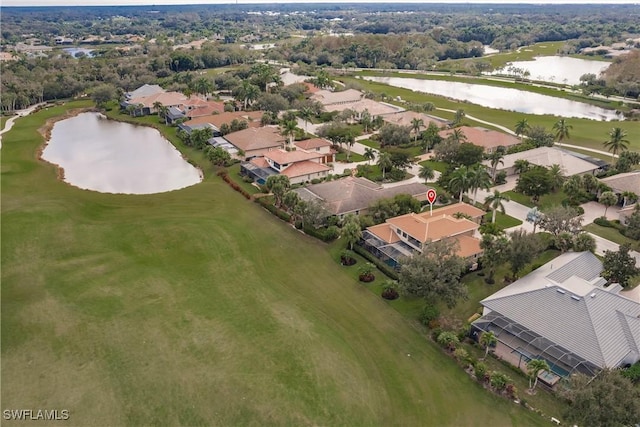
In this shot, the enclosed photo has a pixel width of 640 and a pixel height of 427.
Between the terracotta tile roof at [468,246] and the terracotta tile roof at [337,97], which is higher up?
the terracotta tile roof at [468,246]

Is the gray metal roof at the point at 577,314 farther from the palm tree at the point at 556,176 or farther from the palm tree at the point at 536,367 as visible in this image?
the palm tree at the point at 556,176

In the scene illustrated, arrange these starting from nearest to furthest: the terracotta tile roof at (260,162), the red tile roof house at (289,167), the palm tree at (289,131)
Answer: the red tile roof house at (289,167) < the terracotta tile roof at (260,162) < the palm tree at (289,131)

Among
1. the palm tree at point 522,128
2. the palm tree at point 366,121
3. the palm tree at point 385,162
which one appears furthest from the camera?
the palm tree at point 366,121

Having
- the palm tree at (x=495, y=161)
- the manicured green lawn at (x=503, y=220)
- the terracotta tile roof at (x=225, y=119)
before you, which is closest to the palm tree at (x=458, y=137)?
the palm tree at (x=495, y=161)

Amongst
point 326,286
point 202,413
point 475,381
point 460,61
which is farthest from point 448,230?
point 460,61

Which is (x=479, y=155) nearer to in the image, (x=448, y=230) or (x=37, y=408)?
(x=448, y=230)

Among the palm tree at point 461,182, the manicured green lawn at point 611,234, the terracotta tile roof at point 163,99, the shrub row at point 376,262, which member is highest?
the palm tree at point 461,182
